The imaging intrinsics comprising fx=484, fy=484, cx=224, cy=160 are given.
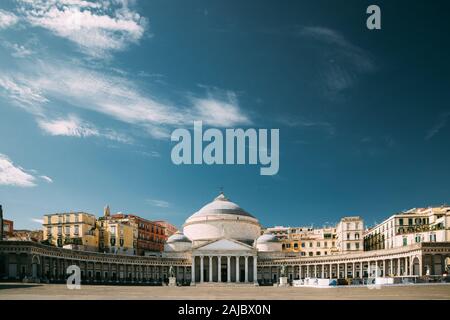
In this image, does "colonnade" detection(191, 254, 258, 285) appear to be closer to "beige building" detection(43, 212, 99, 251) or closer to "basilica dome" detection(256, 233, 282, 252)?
"basilica dome" detection(256, 233, 282, 252)

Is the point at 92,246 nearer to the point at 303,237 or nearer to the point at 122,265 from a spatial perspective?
the point at 122,265

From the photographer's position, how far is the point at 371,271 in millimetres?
105125

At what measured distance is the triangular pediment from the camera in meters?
121

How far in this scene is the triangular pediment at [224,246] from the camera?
121 metres

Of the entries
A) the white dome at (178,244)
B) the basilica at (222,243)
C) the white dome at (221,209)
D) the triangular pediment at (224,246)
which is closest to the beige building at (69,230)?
the white dome at (178,244)

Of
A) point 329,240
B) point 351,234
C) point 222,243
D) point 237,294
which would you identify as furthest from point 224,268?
point 237,294

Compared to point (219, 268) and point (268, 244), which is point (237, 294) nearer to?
point (219, 268)

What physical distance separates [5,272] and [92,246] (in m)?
32.8

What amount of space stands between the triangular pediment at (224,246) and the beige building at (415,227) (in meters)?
33.2

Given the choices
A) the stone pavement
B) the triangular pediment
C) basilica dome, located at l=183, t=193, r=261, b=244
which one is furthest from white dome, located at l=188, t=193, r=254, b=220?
the stone pavement

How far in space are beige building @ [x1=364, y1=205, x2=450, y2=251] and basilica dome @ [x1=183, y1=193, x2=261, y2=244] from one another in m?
35.8
